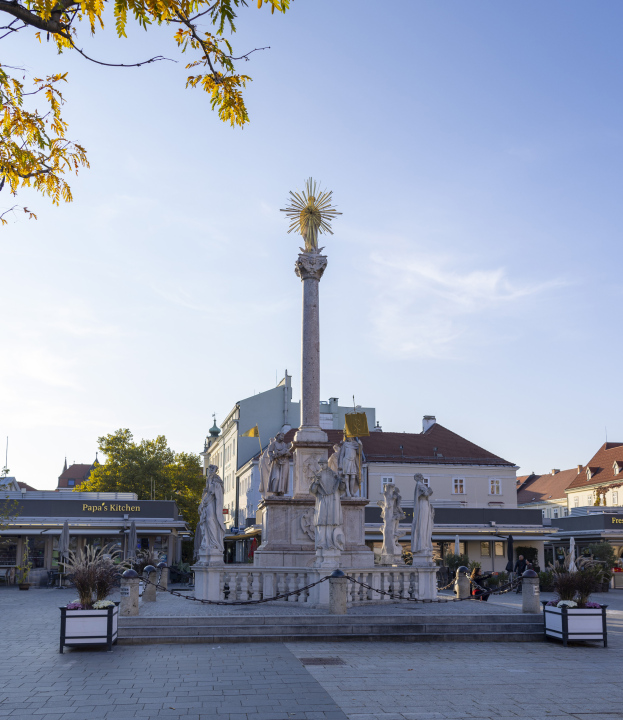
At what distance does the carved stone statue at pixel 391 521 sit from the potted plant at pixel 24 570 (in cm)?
1768

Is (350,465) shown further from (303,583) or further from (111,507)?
(111,507)

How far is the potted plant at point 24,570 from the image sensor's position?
32.2 metres

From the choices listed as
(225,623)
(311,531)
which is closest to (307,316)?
(311,531)

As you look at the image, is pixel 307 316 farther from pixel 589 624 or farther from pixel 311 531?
pixel 589 624

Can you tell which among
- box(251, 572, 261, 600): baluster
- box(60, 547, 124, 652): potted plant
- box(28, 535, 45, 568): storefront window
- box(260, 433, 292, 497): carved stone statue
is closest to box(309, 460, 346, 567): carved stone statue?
box(251, 572, 261, 600): baluster

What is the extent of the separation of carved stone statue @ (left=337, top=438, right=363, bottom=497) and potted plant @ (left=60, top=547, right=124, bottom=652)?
9.28 meters

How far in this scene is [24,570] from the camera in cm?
3616

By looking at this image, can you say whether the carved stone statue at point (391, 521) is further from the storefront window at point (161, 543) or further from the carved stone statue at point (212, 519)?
the storefront window at point (161, 543)

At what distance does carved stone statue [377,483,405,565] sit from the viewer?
71.6 feet

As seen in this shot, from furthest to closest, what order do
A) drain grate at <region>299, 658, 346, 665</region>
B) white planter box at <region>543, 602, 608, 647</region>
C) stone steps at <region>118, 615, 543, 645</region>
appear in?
stone steps at <region>118, 615, 543, 645</region> < white planter box at <region>543, 602, 608, 647</region> < drain grate at <region>299, 658, 346, 665</region>

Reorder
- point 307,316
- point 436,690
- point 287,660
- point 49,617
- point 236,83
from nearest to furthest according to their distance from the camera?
point 236,83 → point 436,690 → point 287,660 → point 49,617 → point 307,316

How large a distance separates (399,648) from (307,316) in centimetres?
1130

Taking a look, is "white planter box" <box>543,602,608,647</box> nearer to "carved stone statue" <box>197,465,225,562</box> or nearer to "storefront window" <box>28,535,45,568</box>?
"carved stone statue" <box>197,465,225,562</box>

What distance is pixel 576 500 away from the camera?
75438mm
